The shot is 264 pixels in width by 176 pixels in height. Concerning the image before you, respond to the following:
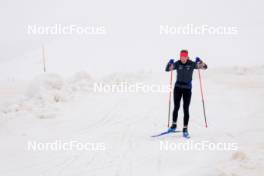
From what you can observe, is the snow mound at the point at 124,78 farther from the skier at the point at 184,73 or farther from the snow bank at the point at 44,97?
the skier at the point at 184,73

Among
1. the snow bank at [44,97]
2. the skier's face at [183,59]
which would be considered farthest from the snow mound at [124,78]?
the skier's face at [183,59]

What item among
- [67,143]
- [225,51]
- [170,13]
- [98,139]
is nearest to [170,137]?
[98,139]

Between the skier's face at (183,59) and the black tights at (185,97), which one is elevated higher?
the skier's face at (183,59)

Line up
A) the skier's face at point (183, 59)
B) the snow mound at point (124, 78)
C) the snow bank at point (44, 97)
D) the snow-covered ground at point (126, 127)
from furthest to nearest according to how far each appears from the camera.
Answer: the snow mound at point (124, 78) → the snow bank at point (44, 97) → the skier's face at point (183, 59) → the snow-covered ground at point (126, 127)

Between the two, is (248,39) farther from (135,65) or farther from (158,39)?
(135,65)

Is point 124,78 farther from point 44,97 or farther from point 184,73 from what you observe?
point 184,73

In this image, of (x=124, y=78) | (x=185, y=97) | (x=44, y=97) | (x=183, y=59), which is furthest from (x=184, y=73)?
(x=124, y=78)

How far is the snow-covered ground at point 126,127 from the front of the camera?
8.22 metres

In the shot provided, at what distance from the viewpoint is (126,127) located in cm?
1163

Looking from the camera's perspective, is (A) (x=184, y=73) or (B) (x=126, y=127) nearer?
(A) (x=184, y=73)

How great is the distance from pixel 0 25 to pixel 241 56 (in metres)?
26.3

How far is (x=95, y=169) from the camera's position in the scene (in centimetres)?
827

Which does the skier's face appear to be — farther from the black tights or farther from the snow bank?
the snow bank

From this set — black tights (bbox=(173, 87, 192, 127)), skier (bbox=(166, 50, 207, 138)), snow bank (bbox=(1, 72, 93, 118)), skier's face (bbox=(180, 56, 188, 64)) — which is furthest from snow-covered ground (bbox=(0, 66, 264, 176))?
skier's face (bbox=(180, 56, 188, 64))
